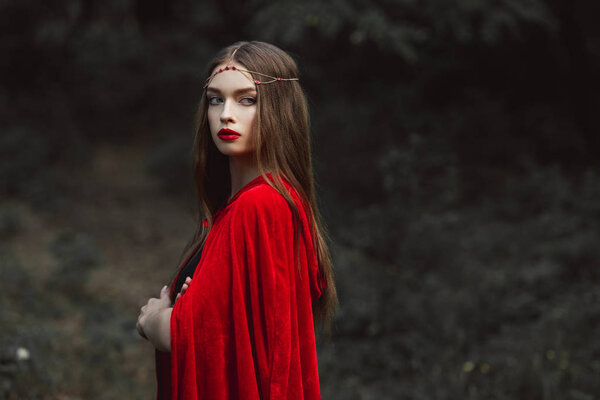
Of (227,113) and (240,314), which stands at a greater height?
(227,113)

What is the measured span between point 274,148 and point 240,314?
1.78ft

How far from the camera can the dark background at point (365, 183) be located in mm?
4477

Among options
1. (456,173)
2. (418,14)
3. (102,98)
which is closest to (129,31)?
(102,98)

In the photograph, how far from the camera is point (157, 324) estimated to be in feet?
6.03

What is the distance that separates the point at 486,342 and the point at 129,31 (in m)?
6.06

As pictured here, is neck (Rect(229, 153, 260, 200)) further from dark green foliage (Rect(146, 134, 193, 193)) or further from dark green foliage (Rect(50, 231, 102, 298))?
dark green foliage (Rect(146, 134, 193, 193))

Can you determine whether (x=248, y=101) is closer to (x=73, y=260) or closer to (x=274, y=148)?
(x=274, y=148)

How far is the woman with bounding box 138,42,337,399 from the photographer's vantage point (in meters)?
1.77

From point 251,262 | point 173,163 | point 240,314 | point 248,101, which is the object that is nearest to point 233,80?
point 248,101

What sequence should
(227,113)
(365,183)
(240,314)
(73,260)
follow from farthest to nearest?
(365,183) < (73,260) < (227,113) < (240,314)

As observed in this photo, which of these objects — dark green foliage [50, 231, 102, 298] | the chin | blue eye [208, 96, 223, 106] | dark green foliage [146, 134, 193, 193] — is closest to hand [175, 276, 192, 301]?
the chin

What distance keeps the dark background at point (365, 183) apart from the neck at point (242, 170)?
→ 146 centimetres

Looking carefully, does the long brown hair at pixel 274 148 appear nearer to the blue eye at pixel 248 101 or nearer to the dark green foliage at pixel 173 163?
the blue eye at pixel 248 101

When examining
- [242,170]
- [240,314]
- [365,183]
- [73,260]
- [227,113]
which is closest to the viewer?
[240,314]
